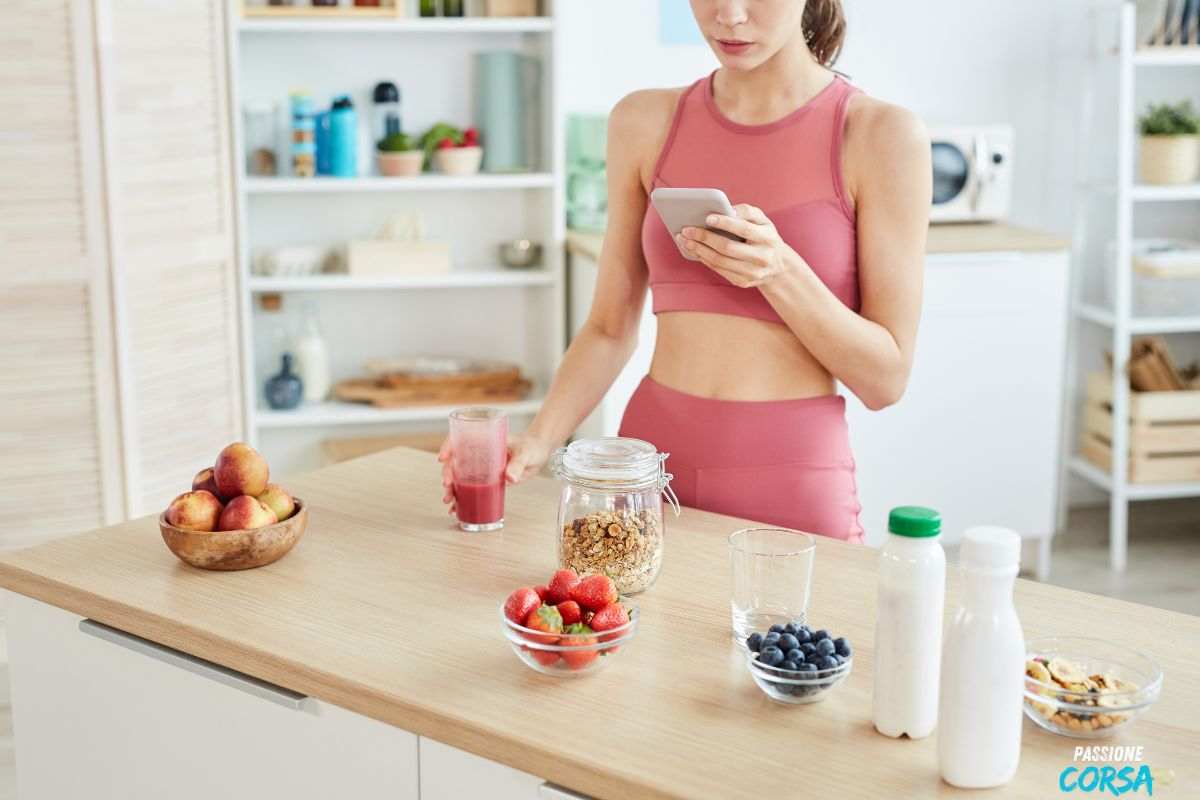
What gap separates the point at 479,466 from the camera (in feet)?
5.77

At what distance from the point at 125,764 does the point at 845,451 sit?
1.04 metres

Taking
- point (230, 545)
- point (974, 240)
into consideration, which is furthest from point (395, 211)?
point (230, 545)

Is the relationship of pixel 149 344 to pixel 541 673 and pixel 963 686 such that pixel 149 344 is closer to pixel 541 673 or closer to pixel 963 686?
pixel 541 673

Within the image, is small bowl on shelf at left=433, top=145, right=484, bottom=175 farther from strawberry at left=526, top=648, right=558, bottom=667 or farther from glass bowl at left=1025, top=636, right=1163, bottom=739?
glass bowl at left=1025, top=636, right=1163, bottom=739

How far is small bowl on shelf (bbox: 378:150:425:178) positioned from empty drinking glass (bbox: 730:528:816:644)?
108 inches

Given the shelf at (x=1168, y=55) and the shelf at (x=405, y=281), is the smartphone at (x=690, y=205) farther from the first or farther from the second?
the shelf at (x=1168, y=55)

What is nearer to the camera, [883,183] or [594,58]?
[883,183]

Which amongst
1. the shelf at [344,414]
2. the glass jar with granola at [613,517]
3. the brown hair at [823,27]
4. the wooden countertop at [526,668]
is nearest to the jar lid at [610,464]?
the glass jar with granola at [613,517]

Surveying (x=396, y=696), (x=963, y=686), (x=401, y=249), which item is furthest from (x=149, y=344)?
(x=963, y=686)

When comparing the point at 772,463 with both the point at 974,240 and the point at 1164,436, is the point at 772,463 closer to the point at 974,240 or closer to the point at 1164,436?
the point at 974,240

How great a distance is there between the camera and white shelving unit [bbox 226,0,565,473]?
13.0 feet

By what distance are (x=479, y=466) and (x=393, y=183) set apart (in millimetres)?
2323

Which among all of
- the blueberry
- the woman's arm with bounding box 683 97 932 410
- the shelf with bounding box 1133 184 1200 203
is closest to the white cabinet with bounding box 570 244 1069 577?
the shelf with bounding box 1133 184 1200 203

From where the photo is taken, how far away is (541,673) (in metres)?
1.33
